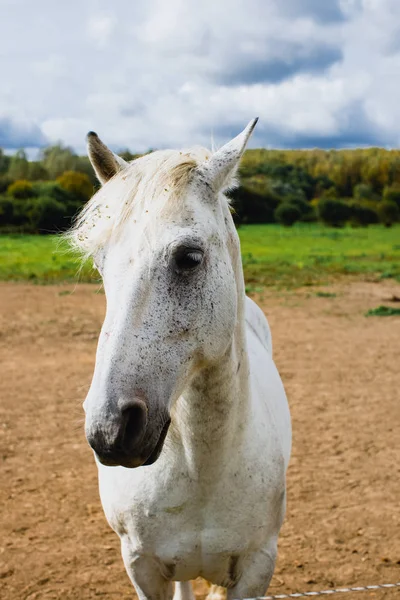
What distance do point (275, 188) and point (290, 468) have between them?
3476 cm

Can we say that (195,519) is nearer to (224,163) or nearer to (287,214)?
(224,163)

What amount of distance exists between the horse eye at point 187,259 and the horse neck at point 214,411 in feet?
1.17

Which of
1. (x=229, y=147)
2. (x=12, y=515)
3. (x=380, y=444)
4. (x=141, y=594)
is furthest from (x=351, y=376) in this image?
(x=229, y=147)

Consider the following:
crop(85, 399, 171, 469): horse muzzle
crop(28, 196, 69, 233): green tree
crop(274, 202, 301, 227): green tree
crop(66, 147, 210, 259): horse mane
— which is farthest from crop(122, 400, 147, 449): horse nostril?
crop(274, 202, 301, 227): green tree

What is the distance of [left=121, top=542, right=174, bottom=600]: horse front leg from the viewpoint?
218 cm

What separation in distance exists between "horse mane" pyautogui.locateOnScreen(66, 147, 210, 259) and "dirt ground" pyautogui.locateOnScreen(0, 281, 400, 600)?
0.69 metres

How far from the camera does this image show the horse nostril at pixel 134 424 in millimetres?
1488

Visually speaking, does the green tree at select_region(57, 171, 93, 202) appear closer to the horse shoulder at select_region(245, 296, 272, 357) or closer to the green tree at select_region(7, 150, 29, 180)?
the green tree at select_region(7, 150, 29, 180)

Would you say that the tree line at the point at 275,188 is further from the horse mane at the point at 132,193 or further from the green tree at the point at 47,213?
the horse mane at the point at 132,193

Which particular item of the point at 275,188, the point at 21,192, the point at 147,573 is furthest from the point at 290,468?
the point at 275,188

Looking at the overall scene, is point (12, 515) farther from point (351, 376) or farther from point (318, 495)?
point (351, 376)

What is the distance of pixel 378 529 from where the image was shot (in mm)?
3873

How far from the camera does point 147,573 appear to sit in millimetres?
2199

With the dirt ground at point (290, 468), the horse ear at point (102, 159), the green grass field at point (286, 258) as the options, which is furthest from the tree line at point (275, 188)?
the horse ear at point (102, 159)
